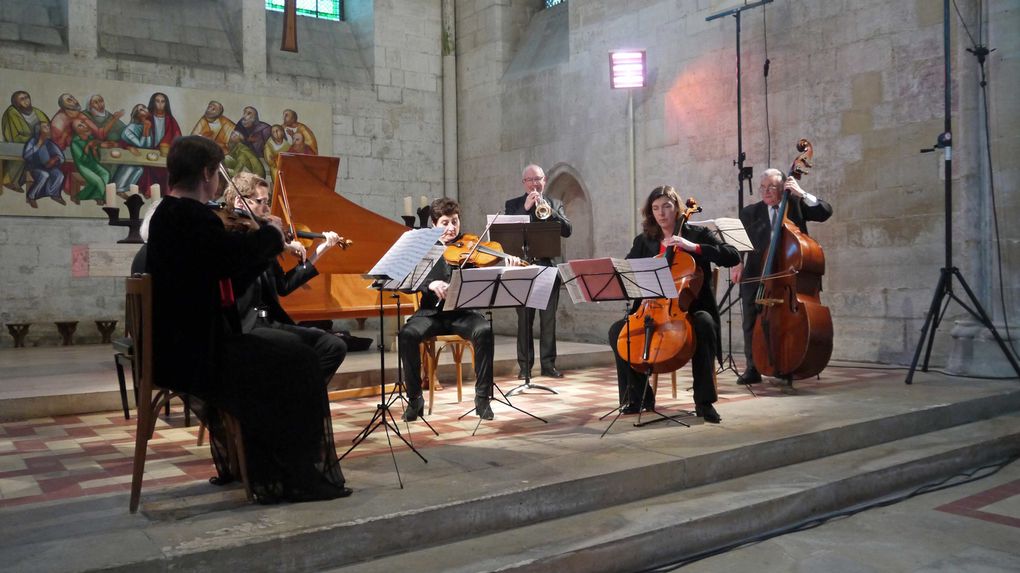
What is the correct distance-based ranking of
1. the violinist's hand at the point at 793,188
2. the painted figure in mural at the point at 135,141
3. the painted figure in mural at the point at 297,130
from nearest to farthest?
the violinist's hand at the point at 793,188 < the painted figure in mural at the point at 135,141 < the painted figure in mural at the point at 297,130

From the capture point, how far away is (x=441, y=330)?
498 centimetres

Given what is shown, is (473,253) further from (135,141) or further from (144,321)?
(135,141)

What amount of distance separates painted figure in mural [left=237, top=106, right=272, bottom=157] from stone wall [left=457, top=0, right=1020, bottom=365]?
357 centimetres

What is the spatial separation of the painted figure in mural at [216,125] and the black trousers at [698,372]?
7118 mm

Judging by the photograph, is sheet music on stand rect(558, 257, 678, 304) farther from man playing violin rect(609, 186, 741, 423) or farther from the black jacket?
the black jacket

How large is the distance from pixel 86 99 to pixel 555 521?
8.37 metres

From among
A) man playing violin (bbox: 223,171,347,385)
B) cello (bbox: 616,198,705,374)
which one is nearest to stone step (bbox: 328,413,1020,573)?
cello (bbox: 616,198,705,374)

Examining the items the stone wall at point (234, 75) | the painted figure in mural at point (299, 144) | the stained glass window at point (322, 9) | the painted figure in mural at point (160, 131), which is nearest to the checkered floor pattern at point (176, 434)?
the stone wall at point (234, 75)

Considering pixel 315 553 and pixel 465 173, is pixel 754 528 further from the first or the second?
pixel 465 173

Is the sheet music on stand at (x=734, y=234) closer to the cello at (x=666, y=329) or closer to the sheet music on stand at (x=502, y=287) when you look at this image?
the cello at (x=666, y=329)

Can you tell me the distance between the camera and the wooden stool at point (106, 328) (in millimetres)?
9438

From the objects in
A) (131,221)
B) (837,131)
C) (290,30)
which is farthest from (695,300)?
(290,30)

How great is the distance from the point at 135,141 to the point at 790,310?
761 cm

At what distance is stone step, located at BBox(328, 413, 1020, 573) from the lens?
2.81 metres
